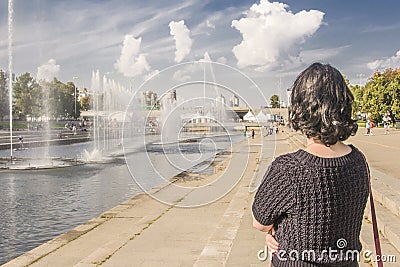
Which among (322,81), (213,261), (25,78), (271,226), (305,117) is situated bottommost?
(213,261)

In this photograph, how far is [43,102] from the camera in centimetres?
9238

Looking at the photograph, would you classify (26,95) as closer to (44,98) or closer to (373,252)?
(44,98)

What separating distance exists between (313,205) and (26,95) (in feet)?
280

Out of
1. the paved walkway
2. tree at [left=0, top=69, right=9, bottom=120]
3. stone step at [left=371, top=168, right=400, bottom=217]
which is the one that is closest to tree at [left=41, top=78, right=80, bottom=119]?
tree at [left=0, top=69, right=9, bottom=120]

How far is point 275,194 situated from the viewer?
236 centimetres

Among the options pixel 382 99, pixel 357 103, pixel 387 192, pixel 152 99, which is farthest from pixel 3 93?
pixel 357 103

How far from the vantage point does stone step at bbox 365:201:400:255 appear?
19.3 ft

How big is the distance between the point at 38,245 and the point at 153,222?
7.42 feet

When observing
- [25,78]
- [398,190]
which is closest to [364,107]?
[25,78]

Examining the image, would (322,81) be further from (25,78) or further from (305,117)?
(25,78)

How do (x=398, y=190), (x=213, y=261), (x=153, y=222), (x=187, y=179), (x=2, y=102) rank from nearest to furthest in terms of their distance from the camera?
(x=213, y=261) < (x=398, y=190) < (x=153, y=222) < (x=187, y=179) < (x=2, y=102)

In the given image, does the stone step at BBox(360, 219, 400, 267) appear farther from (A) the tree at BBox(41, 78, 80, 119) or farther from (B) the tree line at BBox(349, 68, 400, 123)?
(A) the tree at BBox(41, 78, 80, 119)

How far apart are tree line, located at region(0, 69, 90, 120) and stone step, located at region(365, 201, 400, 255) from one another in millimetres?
69630

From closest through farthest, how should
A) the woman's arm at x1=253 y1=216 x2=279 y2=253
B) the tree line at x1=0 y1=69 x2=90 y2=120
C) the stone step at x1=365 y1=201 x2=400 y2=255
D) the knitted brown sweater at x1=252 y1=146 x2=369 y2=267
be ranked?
the knitted brown sweater at x1=252 y1=146 x2=369 y2=267 → the woman's arm at x1=253 y1=216 x2=279 y2=253 → the stone step at x1=365 y1=201 x2=400 y2=255 → the tree line at x1=0 y1=69 x2=90 y2=120
